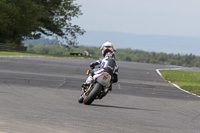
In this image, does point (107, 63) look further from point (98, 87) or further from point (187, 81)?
point (187, 81)

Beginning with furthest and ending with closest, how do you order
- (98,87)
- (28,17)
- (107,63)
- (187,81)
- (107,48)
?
(28,17), (187,81), (107,48), (107,63), (98,87)

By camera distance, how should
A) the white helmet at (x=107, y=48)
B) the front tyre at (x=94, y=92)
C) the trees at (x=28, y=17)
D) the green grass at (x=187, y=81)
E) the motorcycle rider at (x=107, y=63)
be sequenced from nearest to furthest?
1. the front tyre at (x=94, y=92)
2. the motorcycle rider at (x=107, y=63)
3. the white helmet at (x=107, y=48)
4. the green grass at (x=187, y=81)
5. the trees at (x=28, y=17)

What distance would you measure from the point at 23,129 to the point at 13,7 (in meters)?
67.6

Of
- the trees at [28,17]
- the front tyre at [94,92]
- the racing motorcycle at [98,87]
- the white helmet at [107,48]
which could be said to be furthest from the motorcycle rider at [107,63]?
the trees at [28,17]

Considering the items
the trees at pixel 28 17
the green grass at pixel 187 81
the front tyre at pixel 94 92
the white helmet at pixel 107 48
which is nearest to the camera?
the front tyre at pixel 94 92

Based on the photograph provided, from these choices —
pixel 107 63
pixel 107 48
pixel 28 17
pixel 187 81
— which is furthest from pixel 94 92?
pixel 28 17

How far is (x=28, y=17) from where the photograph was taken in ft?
255

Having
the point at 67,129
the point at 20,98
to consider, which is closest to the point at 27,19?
the point at 20,98

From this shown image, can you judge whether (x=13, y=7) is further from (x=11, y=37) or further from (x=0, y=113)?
(x=0, y=113)

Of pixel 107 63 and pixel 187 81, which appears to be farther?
pixel 187 81

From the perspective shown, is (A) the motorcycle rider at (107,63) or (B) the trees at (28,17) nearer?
(A) the motorcycle rider at (107,63)

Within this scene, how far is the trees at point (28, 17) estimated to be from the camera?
74.7 meters

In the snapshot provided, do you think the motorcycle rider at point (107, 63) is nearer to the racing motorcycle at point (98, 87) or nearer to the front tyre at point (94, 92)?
the racing motorcycle at point (98, 87)

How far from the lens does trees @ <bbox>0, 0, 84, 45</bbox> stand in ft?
245
